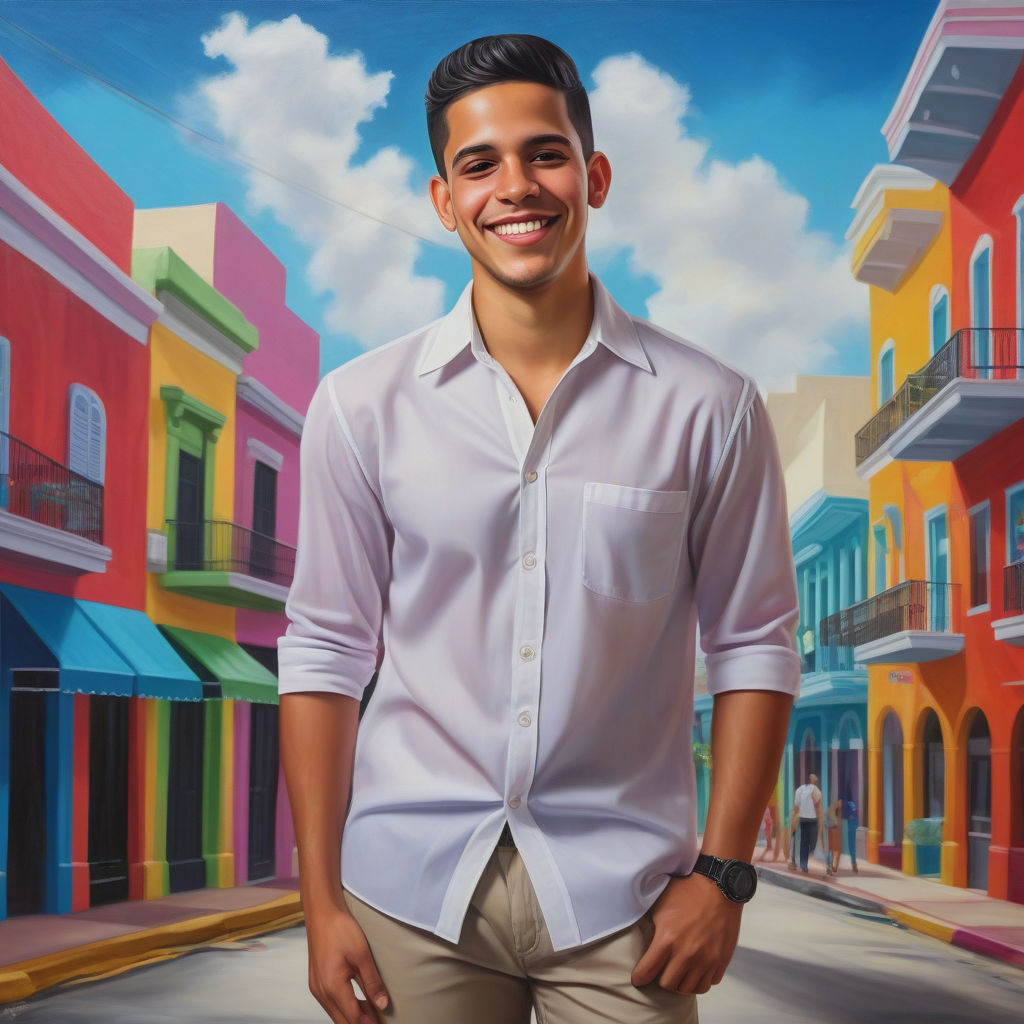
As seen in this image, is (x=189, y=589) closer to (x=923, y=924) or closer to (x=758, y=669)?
(x=923, y=924)

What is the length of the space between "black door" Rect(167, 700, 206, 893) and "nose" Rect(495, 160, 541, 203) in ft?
14.5

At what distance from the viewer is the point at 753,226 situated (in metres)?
5.42

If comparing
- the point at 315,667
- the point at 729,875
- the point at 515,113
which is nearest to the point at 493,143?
the point at 515,113

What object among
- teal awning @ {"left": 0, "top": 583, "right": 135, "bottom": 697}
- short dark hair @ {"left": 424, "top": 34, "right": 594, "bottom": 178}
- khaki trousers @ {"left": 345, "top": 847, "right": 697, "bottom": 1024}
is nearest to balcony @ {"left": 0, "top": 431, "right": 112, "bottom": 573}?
teal awning @ {"left": 0, "top": 583, "right": 135, "bottom": 697}

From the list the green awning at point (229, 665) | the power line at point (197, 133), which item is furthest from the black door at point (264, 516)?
the power line at point (197, 133)

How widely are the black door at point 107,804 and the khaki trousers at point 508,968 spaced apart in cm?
414

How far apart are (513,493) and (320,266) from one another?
4363 mm

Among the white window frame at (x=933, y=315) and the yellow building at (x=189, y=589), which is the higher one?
the white window frame at (x=933, y=315)

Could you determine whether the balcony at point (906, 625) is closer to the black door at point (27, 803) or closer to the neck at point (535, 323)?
the black door at point (27, 803)

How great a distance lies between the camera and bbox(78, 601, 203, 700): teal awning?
5.22m

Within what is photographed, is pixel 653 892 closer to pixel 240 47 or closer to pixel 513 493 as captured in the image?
pixel 513 493

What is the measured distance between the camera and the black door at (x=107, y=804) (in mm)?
5090

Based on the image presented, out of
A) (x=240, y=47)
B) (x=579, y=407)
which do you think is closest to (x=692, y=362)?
(x=579, y=407)

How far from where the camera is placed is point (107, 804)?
518 cm
